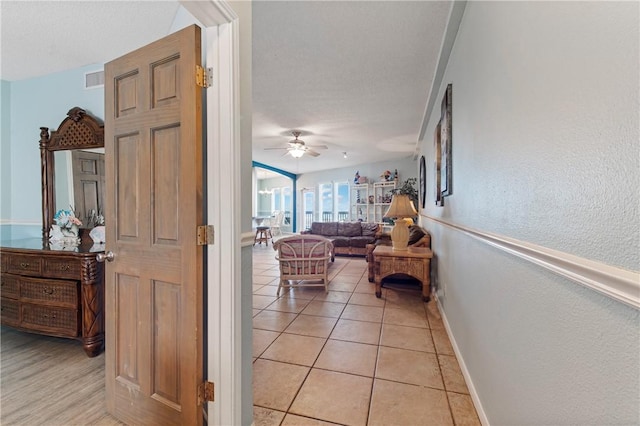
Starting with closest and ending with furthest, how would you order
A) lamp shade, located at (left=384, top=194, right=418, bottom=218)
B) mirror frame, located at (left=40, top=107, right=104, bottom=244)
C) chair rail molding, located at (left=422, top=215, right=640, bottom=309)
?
chair rail molding, located at (left=422, top=215, right=640, bottom=309)
mirror frame, located at (left=40, top=107, right=104, bottom=244)
lamp shade, located at (left=384, top=194, right=418, bottom=218)

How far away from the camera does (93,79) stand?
8.27 feet

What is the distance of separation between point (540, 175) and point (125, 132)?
1881 mm

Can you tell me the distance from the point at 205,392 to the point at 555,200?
1.60m

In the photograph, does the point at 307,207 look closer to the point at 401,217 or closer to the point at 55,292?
the point at 401,217

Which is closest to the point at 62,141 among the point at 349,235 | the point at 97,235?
the point at 97,235

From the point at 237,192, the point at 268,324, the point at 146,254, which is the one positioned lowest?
the point at 268,324

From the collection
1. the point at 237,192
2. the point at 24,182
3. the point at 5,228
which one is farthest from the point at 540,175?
the point at 5,228

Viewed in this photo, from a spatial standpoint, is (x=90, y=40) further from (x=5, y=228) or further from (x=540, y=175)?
(x=540, y=175)

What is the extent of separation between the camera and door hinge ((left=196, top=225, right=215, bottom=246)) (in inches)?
47.9

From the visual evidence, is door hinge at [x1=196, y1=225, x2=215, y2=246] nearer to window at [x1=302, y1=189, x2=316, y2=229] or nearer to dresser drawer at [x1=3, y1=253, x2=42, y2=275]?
dresser drawer at [x1=3, y1=253, x2=42, y2=275]

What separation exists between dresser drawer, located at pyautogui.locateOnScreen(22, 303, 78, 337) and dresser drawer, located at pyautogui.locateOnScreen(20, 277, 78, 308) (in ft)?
0.19

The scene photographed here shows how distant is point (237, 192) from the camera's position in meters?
Answer: 1.23

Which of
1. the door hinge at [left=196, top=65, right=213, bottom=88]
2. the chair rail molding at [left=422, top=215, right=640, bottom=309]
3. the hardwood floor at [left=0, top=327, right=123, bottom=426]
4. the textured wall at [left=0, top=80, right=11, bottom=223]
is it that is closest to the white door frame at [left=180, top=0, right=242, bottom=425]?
the door hinge at [left=196, top=65, right=213, bottom=88]

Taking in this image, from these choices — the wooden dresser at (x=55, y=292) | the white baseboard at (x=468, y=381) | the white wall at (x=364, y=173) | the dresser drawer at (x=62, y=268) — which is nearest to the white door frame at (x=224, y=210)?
the white baseboard at (x=468, y=381)
